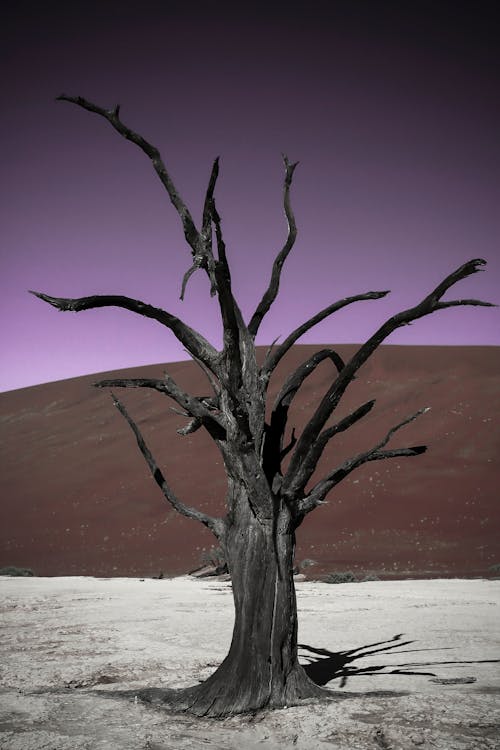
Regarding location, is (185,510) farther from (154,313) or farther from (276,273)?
(276,273)

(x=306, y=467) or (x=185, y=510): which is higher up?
(x=306, y=467)

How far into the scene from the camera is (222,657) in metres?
8.04

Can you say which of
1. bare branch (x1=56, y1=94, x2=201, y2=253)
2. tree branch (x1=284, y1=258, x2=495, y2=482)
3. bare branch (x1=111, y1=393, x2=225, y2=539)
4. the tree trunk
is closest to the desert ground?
the tree trunk

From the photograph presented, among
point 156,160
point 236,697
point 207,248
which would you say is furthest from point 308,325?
point 236,697

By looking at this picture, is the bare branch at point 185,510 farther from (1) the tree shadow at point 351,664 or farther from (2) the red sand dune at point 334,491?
(2) the red sand dune at point 334,491

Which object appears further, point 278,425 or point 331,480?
point 278,425

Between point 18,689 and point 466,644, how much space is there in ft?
20.0

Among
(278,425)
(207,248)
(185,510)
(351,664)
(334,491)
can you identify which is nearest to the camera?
(207,248)

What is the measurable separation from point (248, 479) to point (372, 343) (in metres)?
1.63

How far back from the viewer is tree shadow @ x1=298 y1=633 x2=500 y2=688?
687 cm

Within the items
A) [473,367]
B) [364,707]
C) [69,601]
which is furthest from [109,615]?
[473,367]

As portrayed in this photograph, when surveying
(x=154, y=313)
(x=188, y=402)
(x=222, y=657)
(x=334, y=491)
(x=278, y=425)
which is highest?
(x=154, y=313)

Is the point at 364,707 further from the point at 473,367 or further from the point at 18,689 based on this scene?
the point at 473,367

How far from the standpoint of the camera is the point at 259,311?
636cm
